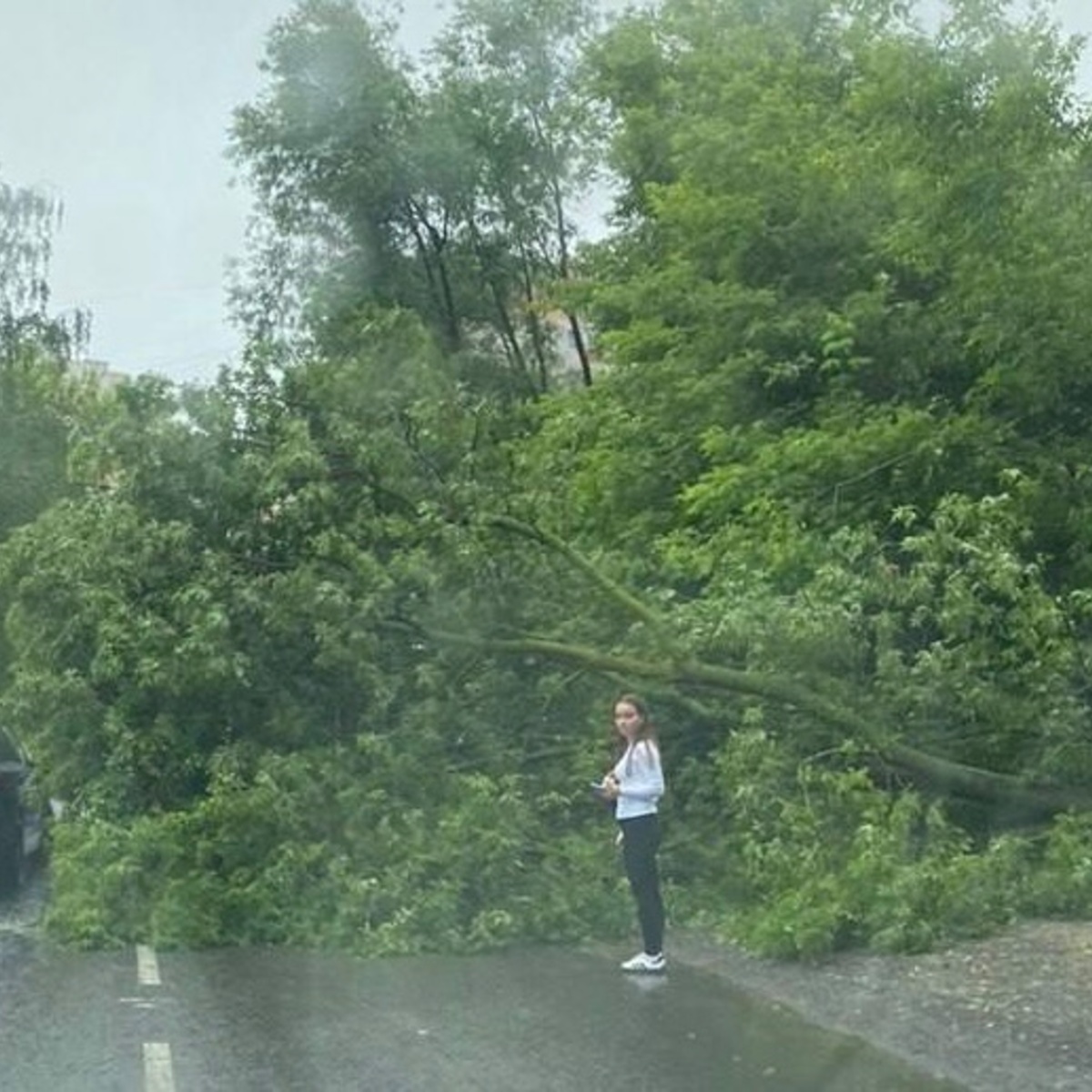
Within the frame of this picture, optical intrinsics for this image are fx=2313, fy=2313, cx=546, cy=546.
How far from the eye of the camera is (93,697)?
16.5m

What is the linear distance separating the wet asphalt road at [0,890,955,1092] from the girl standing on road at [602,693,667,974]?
43 cm

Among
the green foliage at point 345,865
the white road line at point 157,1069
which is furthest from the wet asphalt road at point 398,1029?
the green foliage at point 345,865

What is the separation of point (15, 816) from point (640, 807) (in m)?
6.67

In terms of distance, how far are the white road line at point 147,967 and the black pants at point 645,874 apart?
2749 millimetres

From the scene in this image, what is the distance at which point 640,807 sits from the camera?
527 inches

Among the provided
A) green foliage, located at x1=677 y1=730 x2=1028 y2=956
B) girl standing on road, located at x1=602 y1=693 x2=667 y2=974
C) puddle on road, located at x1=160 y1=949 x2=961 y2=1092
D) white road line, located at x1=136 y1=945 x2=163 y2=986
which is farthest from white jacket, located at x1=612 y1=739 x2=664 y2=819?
white road line, located at x1=136 y1=945 x2=163 y2=986

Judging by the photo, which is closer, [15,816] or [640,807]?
[640,807]

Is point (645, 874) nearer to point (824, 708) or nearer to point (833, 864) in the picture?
point (833, 864)

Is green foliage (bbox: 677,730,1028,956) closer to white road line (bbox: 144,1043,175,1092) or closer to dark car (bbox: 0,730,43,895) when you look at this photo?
white road line (bbox: 144,1043,175,1092)

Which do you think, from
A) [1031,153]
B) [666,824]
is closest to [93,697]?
[666,824]

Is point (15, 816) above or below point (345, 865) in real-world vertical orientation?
above

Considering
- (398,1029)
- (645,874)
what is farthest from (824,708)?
(398,1029)

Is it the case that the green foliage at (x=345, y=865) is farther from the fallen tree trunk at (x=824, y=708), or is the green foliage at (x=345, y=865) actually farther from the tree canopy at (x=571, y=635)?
the fallen tree trunk at (x=824, y=708)

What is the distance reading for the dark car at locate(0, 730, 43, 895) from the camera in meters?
17.8
